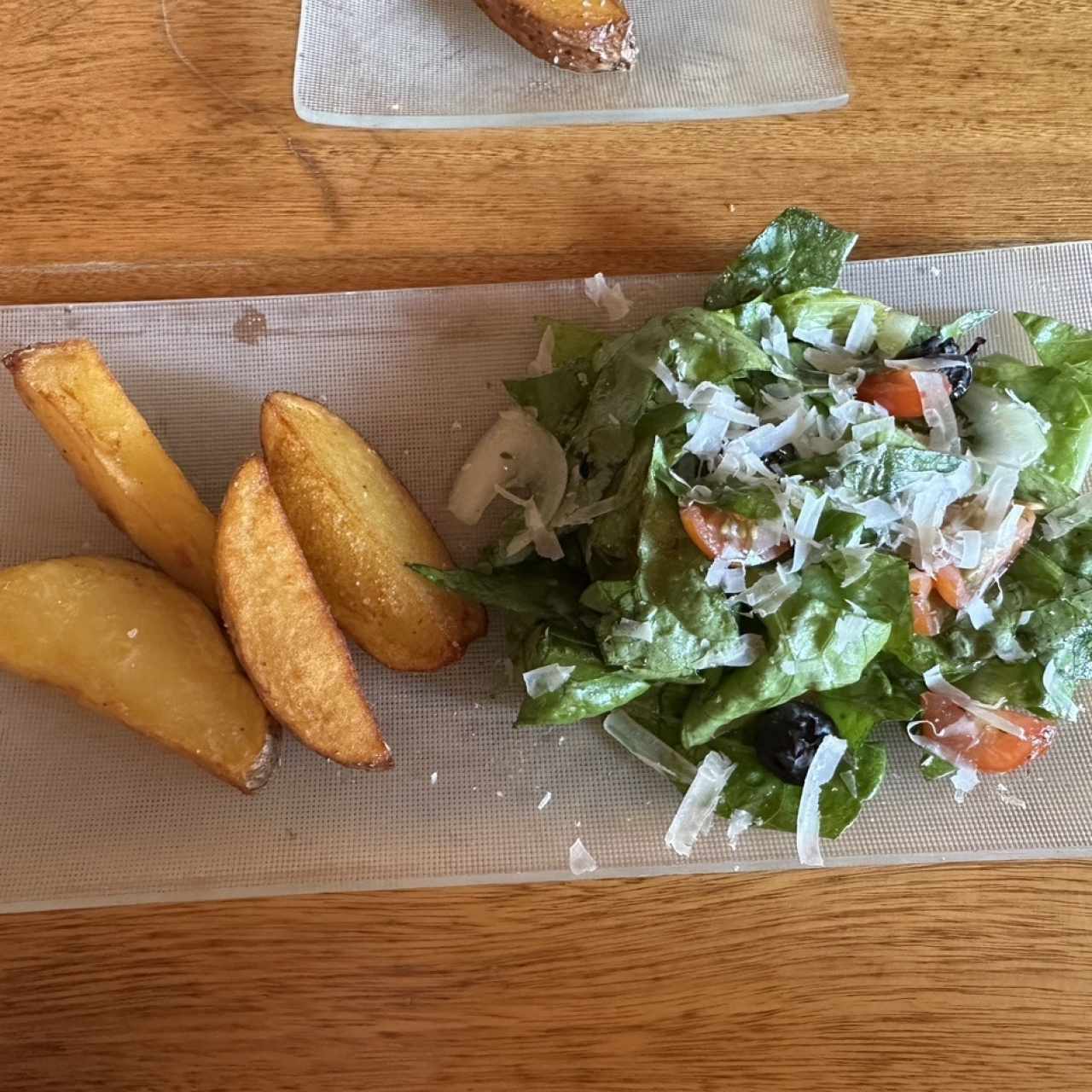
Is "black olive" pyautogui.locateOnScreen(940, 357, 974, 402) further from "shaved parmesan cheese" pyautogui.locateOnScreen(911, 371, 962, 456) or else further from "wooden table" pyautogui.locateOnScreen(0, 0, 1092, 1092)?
"wooden table" pyautogui.locateOnScreen(0, 0, 1092, 1092)

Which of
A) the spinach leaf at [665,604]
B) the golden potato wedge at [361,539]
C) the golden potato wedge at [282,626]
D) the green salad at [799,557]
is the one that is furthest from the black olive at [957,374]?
the golden potato wedge at [282,626]

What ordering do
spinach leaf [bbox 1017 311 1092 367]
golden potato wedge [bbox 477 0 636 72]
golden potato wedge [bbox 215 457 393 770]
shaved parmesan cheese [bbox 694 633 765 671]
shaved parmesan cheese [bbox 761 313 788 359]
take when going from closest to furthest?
golden potato wedge [bbox 215 457 393 770]
shaved parmesan cheese [bbox 694 633 765 671]
shaved parmesan cheese [bbox 761 313 788 359]
spinach leaf [bbox 1017 311 1092 367]
golden potato wedge [bbox 477 0 636 72]

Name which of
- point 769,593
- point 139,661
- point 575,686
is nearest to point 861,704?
point 769,593

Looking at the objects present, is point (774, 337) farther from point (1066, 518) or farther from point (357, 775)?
point (357, 775)

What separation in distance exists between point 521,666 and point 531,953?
0.94ft

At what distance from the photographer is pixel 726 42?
4.43ft

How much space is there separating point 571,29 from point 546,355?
1.52ft

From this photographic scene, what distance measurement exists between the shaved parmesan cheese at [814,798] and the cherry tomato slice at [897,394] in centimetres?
34

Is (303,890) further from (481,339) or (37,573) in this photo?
(481,339)

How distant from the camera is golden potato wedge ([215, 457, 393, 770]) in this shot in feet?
2.64

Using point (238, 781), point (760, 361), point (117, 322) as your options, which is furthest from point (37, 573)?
point (760, 361)

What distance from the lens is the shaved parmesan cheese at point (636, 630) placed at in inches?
34.5

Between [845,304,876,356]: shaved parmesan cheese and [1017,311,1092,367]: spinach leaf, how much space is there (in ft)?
0.73

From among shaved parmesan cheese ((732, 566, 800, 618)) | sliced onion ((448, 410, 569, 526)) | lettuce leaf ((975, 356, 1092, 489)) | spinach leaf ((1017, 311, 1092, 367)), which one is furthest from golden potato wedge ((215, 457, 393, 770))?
spinach leaf ((1017, 311, 1092, 367))
